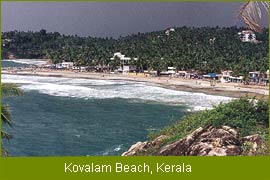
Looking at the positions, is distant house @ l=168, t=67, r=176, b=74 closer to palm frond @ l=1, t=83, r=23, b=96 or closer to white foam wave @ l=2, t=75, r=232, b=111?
white foam wave @ l=2, t=75, r=232, b=111

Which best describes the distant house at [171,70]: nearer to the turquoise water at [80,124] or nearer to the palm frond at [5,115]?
the turquoise water at [80,124]

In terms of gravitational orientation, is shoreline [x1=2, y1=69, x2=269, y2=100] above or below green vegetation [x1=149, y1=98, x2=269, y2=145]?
below

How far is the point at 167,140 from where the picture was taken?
9.17 meters

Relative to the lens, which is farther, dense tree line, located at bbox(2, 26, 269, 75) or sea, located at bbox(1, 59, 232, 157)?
dense tree line, located at bbox(2, 26, 269, 75)

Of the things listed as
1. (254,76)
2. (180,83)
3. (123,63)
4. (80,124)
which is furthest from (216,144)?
(123,63)

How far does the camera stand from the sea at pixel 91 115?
2116cm

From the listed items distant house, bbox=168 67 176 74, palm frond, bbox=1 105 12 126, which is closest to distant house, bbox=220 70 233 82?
distant house, bbox=168 67 176 74

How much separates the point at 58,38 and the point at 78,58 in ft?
178

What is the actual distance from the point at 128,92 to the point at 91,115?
13788 mm

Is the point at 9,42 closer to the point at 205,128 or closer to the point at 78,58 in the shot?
the point at 78,58

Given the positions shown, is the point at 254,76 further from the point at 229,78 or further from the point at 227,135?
the point at 227,135

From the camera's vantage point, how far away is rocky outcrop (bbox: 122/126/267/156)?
651 cm

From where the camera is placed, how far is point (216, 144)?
6840mm

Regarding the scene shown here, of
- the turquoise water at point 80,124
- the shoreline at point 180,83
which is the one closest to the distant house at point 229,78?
the shoreline at point 180,83
